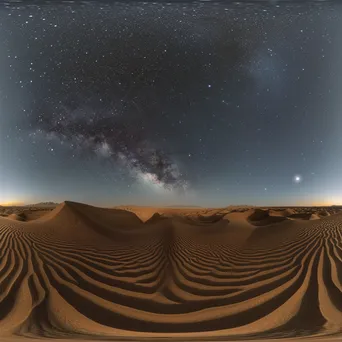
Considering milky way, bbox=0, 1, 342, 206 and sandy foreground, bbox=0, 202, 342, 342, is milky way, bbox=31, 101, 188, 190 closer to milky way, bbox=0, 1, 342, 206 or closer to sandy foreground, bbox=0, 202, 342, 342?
milky way, bbox=0, 1, 342, 206

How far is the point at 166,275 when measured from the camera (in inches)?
97.1

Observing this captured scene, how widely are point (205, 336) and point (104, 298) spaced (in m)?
0.76

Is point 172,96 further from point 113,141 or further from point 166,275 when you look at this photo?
point 166,275

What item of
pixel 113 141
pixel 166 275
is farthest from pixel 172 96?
pixel 166 275

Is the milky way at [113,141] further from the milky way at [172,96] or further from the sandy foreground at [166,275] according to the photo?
the sandy foreground at [166,275]

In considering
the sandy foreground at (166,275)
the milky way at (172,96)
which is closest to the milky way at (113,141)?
the milky way at (172,96)

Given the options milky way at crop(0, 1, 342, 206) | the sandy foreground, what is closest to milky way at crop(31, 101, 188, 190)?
milky way at crop(0, 1, 342, 206)

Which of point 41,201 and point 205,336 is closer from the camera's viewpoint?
point 205,336

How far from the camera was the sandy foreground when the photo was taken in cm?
176

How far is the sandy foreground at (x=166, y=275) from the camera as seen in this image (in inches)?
69.3

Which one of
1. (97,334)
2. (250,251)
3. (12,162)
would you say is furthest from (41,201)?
(250,251)

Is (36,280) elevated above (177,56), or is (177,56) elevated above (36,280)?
(177,56)

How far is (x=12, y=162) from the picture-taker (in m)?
3.12

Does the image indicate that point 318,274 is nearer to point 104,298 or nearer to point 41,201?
point 104,298
